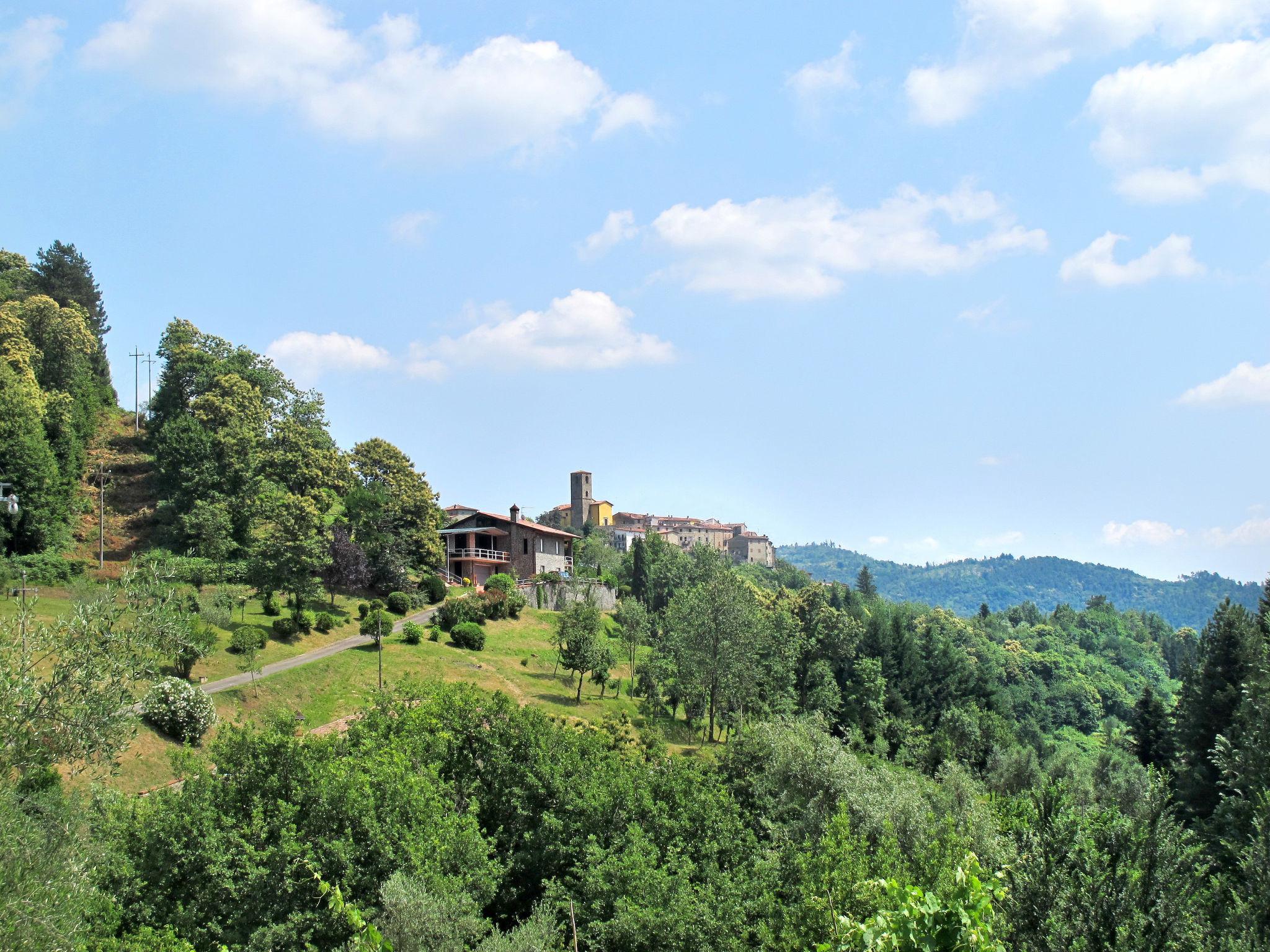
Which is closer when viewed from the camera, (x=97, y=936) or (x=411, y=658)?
(x=97, y=936)

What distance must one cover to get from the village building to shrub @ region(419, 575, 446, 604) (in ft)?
43.4

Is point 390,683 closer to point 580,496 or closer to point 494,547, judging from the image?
point 494,547

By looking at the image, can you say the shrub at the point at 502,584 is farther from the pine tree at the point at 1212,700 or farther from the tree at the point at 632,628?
the pine tree at the point at 1212,700

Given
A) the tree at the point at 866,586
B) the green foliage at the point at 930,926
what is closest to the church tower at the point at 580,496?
the tree at the point at 866,586

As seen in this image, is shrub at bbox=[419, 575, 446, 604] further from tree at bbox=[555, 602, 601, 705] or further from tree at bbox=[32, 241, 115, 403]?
tree at bbox=[32, 241, 115, 403]

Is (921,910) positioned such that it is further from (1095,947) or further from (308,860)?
(308,860)

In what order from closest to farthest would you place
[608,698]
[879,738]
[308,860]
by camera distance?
1. [308,860]
2. [608,698]
3. [879,738]

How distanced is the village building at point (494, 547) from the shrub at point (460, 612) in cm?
1757

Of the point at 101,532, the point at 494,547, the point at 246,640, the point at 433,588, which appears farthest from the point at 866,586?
the point at 246,640

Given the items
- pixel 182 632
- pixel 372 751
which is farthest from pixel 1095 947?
pixel 182 632

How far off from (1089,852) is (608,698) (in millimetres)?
34517

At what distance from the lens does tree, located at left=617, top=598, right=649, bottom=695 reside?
2319 inches

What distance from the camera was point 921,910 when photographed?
278 inches

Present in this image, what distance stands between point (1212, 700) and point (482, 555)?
5185cm
